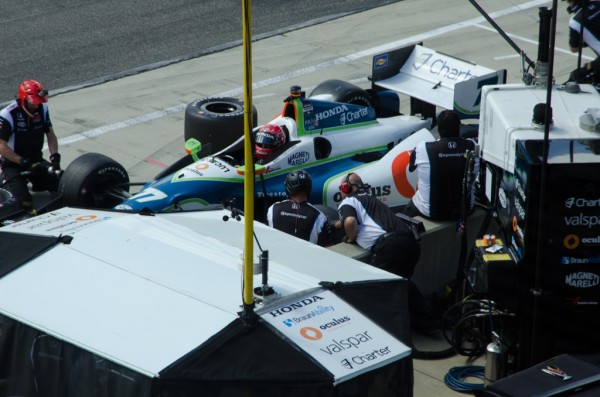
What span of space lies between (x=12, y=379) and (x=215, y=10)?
1446 cm

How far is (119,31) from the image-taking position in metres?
18.2

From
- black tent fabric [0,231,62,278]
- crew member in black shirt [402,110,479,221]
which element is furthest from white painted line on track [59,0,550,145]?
black tent fabric [0,231,62,278]

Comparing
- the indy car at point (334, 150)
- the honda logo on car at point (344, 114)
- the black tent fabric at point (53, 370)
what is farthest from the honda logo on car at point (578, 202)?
the honda logo on car at point (344, 114)

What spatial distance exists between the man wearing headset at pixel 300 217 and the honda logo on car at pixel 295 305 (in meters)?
2.83

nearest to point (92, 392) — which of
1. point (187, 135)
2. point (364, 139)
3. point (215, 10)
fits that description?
point (364, 139)

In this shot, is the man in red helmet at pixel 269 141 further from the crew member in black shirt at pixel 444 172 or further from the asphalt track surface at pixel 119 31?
the asphalt track surface at pixel 119 31

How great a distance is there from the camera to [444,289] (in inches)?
348

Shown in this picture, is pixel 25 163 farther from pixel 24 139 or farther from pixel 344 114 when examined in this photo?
pixel 344 114

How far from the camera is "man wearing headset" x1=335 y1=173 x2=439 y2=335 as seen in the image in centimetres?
781

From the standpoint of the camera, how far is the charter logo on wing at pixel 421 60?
11453mm

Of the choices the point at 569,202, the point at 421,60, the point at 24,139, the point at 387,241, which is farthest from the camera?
the point at 421,60

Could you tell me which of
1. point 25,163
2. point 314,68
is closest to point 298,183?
point 25,163

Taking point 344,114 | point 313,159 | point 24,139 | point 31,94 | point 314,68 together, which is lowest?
point 314,68

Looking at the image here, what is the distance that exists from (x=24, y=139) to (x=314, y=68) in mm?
6535
